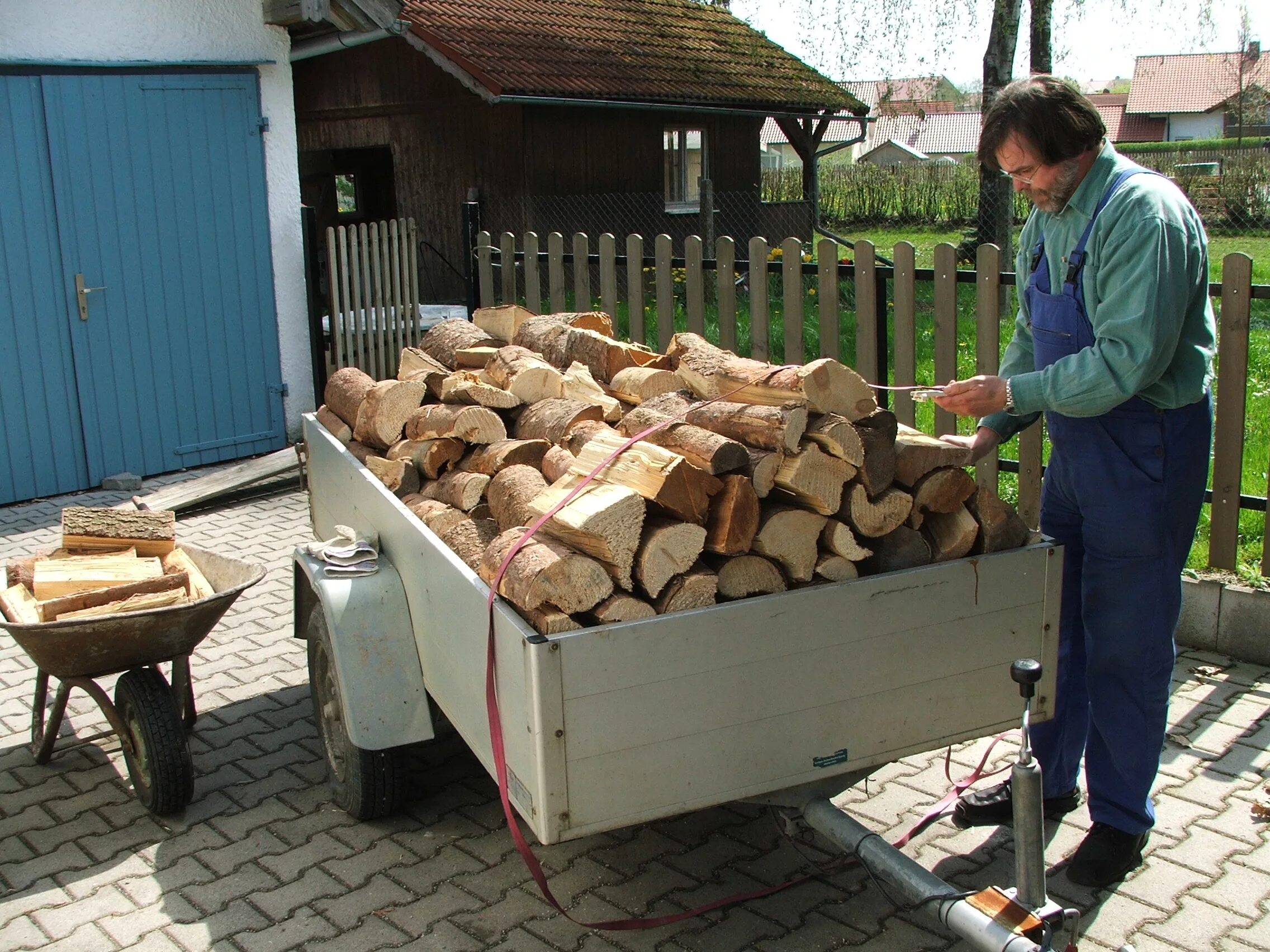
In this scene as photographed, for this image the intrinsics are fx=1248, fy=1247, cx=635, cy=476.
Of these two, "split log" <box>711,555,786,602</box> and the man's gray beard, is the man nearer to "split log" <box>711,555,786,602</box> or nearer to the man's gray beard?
the man's gray beard

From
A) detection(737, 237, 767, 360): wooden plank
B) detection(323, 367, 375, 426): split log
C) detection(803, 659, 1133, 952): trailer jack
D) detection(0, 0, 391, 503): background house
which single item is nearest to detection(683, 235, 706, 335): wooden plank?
detection(737, 237, 767, 360): wooden plank

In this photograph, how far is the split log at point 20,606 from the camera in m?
4.04

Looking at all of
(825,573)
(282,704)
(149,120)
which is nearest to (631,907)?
(825,573)

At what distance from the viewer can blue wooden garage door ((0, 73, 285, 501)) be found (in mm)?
7934

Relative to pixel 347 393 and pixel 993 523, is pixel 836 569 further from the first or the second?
pixel 347 393

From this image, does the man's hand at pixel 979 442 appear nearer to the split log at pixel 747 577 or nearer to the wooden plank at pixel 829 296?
the split log at pixel 747 577

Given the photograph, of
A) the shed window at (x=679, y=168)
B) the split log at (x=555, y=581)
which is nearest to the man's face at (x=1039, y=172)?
the split log at (x=555, y=581)

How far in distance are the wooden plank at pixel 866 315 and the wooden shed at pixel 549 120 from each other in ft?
27.3

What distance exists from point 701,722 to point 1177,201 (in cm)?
179

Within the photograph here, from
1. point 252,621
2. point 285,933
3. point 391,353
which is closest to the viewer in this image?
point 285,933

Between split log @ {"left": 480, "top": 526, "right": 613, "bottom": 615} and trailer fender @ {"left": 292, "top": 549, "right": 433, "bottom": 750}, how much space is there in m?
0.85

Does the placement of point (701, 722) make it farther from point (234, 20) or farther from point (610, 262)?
point (234, 20)

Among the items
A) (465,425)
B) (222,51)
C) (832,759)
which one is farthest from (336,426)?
(222,51)

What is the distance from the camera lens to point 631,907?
3492 mm
